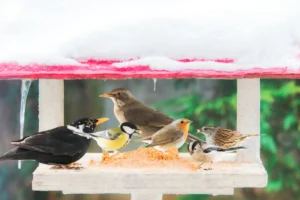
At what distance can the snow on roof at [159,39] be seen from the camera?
95 cm

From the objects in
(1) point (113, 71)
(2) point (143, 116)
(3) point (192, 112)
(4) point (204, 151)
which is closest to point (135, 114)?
(2) point (143, 116)

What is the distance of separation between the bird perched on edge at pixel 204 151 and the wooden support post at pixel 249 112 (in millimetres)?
38

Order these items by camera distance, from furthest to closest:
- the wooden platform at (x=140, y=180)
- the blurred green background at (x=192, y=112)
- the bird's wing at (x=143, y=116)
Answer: the blurred green background at (x=192, y=112), the bird's wing at (x=143, y=116), the wooden platform at (x=140, y=180)

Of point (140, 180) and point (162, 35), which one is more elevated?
point (162, 35)

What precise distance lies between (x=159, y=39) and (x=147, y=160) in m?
0.35

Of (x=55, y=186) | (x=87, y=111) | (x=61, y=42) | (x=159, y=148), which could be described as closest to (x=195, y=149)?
(x=159, y=148)

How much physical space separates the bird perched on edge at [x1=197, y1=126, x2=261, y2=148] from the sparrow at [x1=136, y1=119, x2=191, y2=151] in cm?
6

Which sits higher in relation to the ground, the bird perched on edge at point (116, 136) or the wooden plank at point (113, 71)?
the wooden plank at point (113, 71)

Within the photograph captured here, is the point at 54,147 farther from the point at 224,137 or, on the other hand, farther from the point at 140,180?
the point at 224,137

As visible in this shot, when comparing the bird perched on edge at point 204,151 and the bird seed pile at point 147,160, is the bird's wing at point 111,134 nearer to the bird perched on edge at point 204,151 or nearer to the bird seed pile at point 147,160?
the bird seed pile at point 147,160

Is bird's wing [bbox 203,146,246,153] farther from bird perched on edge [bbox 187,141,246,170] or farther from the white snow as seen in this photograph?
the white snow

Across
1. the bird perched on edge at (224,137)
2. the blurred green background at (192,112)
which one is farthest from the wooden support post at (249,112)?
the blurred green background at (192,112)

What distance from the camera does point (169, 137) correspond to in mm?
1216

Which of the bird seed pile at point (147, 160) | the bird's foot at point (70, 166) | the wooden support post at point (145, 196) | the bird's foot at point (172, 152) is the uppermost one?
the bird's foot at point (172, 152)
